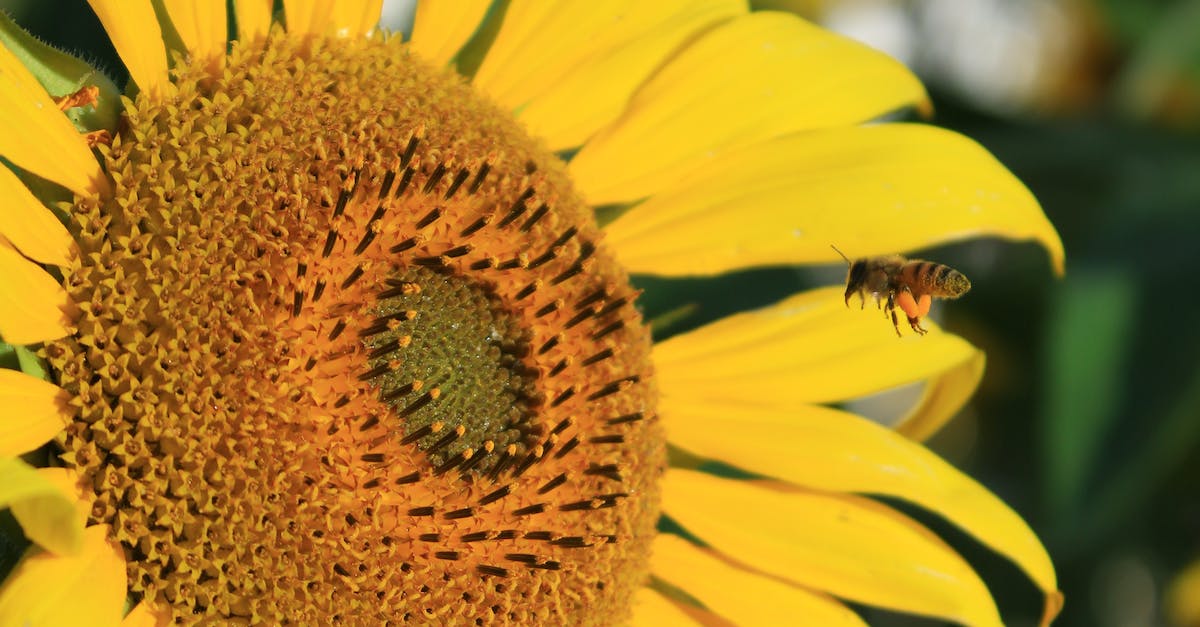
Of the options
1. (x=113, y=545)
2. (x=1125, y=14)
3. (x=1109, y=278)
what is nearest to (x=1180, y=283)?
(x=1109, y=278)

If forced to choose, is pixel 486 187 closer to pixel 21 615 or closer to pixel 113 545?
pixel 113 545

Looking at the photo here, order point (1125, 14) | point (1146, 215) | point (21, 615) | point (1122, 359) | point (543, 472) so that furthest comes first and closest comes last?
point (1125, 14), point (1146, 215), point (1122, 359), point (543, 472), point (21, 615)

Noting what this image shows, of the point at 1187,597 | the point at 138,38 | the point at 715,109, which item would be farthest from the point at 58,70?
the point at 1187,597

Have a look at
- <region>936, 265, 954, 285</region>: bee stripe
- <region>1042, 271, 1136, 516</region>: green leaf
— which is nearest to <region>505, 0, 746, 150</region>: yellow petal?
<region>936, 265, 954, 285</region>: bee stripe

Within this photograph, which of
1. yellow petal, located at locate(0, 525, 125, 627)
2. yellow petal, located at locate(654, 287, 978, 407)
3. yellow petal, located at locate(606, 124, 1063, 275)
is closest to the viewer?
yellow petal, located at locate(0, 525, 125, 627)

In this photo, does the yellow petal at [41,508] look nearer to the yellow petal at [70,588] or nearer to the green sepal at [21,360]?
the yellow petal at [70,588]

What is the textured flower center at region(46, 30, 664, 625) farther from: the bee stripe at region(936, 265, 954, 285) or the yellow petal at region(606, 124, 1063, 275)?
the bee stripe at region(936, 265, 954, 285)
